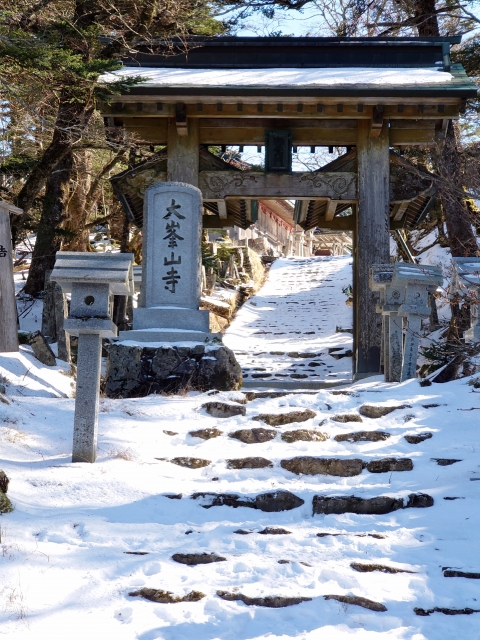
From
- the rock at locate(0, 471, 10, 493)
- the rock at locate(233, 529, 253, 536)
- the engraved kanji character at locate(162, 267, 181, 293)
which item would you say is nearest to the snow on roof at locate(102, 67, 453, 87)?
the engraved kanji character at locate(162, 267, 181, 293)

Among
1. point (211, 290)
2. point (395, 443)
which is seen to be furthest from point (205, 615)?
point (211, 290)

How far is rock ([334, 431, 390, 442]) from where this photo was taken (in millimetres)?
6805

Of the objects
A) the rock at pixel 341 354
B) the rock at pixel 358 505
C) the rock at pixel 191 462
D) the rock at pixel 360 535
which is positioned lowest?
the rock at pixel 360 535

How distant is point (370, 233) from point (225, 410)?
20.2 ft

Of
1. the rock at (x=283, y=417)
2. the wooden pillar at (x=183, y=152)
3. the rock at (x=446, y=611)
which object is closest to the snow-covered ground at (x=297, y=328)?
the wooden pillar at (x=183, y=152)

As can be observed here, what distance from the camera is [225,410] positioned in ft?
24.7

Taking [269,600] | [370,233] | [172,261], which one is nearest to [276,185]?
[370,233]

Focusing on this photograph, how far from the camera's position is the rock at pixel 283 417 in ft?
23.9

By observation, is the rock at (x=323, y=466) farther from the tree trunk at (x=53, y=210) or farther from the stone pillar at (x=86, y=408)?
the tree trunk at (x=53, y=210)

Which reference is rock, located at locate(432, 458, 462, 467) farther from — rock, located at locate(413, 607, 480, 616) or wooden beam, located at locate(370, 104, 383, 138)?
wooden beam, located at locate(370, 104, 383, 138)

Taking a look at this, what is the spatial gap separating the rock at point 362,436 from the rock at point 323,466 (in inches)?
22.6

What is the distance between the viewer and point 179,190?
11.0 m

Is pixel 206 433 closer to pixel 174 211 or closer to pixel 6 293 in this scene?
pixel 6 293

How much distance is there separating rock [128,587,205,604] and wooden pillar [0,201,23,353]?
613cm
